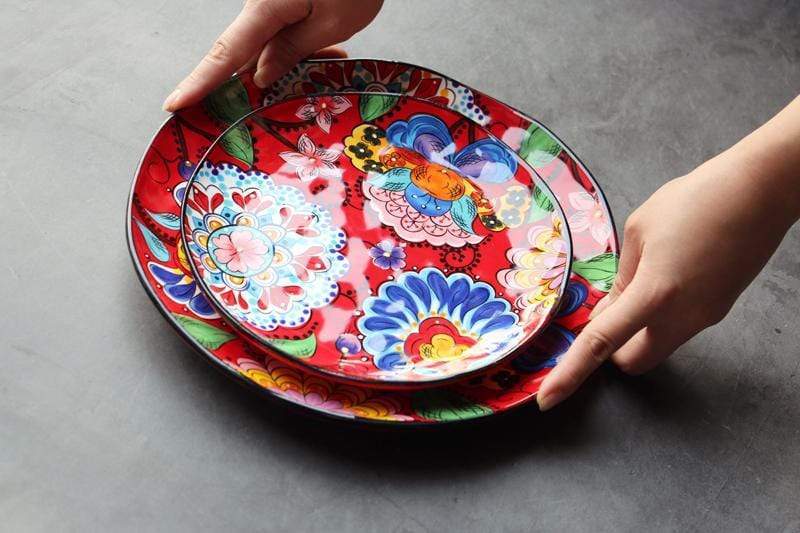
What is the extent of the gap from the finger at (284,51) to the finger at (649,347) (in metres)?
0.46

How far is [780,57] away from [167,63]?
853 millimetres

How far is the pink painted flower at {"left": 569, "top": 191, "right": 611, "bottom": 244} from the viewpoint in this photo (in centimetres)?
88

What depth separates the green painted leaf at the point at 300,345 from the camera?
0.73 m

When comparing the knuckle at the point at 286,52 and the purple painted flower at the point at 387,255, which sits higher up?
the knuckle at the point at 286,52

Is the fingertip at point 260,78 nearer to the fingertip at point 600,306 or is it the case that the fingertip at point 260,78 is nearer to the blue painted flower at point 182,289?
the blue painted flower at point 182,289

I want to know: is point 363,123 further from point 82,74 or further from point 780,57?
point 780,57

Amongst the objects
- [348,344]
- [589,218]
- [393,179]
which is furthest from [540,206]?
[348,344]

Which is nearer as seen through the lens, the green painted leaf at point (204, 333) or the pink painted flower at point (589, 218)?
the green painted leaf at point (204, 333)

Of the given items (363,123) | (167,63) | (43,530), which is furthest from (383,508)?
(167,63)

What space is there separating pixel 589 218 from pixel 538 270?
0.10 metres

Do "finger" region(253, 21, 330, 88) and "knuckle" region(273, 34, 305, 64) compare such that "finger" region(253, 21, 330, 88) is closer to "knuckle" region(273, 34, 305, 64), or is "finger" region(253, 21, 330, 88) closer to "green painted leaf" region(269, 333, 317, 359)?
"knuckle" region(273, 34, 305, 64)

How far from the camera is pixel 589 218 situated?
90 centimetres

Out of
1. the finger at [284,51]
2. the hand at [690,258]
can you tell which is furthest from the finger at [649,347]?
the finger at [284,51]

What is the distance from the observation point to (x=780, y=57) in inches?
49.1
